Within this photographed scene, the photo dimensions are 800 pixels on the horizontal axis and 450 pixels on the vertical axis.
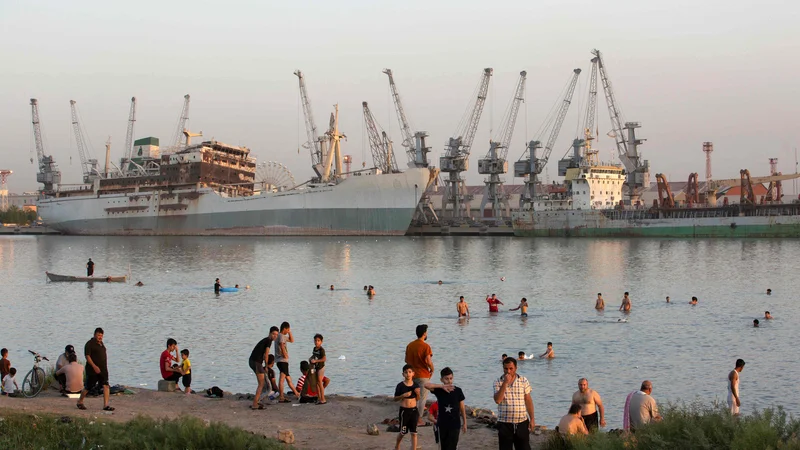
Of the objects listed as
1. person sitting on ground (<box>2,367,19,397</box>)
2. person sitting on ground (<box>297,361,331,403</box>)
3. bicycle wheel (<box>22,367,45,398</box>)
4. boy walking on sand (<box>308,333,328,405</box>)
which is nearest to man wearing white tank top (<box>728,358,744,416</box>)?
boy walking on sand (<box>308,333,328,405</box>)

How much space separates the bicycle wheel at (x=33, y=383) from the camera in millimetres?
17750

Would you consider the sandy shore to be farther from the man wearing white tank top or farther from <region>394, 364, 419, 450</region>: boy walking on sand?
the man wearing white tank top

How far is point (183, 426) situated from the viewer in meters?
12.9

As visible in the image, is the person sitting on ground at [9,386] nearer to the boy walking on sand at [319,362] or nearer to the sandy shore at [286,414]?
the sandy shore at [286,414]

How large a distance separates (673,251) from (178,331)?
6629cm

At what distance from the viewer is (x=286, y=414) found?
54.0 ft

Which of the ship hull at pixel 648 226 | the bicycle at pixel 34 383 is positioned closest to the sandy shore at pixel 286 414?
the bicycle at pixel 34 383

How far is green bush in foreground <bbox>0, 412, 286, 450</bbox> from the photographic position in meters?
12.6

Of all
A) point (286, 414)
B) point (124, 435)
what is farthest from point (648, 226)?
point (124, 435)

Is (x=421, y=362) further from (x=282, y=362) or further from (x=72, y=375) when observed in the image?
(x=72, y=375)

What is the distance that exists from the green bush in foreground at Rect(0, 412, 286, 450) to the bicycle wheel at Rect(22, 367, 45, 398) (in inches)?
154

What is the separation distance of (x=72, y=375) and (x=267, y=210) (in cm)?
11237

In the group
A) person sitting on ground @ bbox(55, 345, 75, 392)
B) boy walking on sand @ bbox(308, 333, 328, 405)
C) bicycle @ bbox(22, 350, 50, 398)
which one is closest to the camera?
boy walking on sand @ bbox(308, 333, 328, 405)

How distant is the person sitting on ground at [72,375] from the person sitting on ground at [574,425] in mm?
10744
